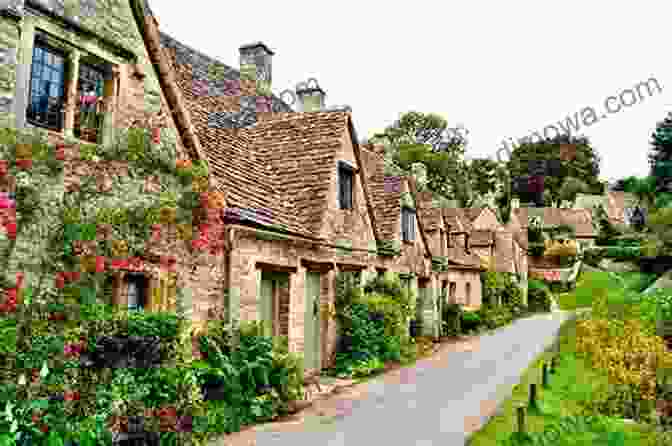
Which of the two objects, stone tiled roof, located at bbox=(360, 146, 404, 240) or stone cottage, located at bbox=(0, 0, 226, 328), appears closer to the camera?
stone cottage, located at bbox=(0, 0, 226, 328)

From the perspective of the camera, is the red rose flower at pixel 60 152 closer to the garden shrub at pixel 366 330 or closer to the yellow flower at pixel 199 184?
the yellow flower at pixel 199 184

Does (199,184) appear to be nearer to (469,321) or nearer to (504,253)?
(469,321)

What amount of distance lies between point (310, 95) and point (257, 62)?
90.3 inches

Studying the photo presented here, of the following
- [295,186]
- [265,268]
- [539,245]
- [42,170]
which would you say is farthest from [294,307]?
[539,245]

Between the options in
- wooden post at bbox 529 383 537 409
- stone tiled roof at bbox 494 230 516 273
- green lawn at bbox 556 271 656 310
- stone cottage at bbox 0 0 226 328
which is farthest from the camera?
stone tiled roof at bbox 494 230 516 273

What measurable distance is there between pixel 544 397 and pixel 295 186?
757cm

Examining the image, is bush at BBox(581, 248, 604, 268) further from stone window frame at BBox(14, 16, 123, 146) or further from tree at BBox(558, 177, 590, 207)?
stone window frame at BBox(14, 16, 123, 146)

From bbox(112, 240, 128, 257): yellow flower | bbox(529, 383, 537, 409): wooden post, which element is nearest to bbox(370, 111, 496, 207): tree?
bbox(529, 383, 537, 409): wooden post

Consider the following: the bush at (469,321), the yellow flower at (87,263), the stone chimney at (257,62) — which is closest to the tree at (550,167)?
the bush at (469,321)

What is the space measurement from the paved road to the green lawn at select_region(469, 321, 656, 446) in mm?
351

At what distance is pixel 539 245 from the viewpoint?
54.0m

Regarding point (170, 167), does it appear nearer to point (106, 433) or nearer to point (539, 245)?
point (106, 433)

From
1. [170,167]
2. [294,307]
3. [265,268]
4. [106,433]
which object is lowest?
[106,433]

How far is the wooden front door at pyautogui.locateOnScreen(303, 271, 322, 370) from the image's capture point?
1292 cm
